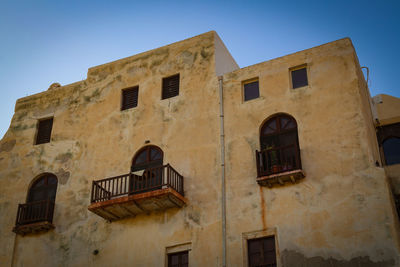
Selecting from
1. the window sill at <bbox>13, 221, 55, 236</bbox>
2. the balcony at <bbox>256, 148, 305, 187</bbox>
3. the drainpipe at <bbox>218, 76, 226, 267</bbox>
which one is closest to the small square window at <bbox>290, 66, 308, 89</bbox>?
the balcony at <bbox>256, 148, 305, 187</bbox>

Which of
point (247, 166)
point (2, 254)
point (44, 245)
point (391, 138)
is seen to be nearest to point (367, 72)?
point (391, 138)

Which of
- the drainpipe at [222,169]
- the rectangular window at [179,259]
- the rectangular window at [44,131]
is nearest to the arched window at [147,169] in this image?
the drainpipe at [222,169]

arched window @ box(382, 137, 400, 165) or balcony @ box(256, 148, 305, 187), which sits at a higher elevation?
arched window @ box(382, 137, 400, 165)

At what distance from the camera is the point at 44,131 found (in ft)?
81.7

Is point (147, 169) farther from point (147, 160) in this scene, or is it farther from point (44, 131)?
point (44, 131)

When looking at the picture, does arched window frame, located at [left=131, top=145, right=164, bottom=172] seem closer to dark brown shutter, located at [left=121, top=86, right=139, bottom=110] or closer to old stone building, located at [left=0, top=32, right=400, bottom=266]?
old stone building, located at [left=0, top=32, right=400, bottom=266]

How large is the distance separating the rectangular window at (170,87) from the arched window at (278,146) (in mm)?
4538

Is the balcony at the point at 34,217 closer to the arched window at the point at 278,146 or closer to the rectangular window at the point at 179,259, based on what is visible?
the rectangular window at the point at 179,259

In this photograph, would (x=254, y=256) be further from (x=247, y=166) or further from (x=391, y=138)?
(x=391, y=138)

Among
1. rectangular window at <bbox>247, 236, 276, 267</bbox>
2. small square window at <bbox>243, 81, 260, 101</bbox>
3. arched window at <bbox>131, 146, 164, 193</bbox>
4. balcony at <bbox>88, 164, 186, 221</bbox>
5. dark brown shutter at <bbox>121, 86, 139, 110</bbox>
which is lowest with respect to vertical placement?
rectangular window at <bbox>247, 236, 276, 267</bbox>

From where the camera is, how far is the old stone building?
1722 centimetres

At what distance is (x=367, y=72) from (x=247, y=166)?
690cm

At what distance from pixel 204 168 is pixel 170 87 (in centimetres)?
448

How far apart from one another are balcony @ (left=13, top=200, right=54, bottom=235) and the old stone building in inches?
2.6
